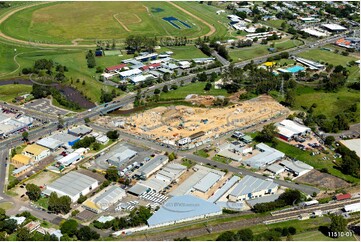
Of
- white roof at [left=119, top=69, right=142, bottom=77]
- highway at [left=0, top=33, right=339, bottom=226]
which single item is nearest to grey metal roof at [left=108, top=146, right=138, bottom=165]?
highway at [left=0, top=33, right=339, bottom=226]

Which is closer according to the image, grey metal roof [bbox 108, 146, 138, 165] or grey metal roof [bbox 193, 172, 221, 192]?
grey metal roof [bbox 193, 172, 221, 192]

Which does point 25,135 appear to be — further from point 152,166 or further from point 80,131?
point 152,166

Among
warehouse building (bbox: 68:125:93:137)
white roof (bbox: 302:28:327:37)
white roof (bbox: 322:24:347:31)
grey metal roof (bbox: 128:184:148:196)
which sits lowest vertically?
warehouse building (bbox: 68:125:93:137)

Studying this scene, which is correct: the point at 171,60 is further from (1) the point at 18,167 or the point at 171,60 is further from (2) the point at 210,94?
(1) the point at 18,167

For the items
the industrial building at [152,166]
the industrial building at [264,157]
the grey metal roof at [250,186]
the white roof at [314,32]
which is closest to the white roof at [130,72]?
the industrial building at [152,166]

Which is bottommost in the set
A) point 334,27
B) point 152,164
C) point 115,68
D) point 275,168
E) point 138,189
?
point 138,189

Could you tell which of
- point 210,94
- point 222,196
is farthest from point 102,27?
point 222,196

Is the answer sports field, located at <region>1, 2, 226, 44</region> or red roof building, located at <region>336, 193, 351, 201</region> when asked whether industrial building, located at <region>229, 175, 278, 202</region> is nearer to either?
red roof building, located at <region>336, 193, 351, 201</region>

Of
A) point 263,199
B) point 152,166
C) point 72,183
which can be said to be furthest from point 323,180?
point 72,183
